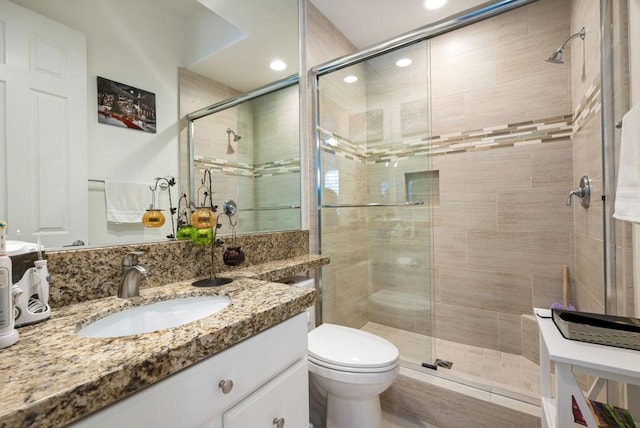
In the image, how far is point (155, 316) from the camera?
0.88 m

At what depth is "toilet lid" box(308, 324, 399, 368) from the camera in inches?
47.9

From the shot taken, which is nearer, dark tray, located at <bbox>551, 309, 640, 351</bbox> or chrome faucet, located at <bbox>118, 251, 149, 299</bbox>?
dark tray, located at <bbox>551, 309, 640, 351</bbox>

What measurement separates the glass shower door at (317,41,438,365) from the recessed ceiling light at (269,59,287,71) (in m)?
0.32

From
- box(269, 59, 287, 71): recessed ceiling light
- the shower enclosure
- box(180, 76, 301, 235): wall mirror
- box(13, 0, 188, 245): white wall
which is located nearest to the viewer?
box(13, 0, 188, 245): white wall

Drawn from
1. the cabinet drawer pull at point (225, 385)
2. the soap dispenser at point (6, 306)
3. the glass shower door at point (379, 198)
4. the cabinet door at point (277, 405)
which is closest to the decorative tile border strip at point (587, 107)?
the glass shower door at point (379, 198)

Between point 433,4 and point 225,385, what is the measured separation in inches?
96.3

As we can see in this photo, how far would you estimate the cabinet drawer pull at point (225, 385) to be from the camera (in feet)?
2.07

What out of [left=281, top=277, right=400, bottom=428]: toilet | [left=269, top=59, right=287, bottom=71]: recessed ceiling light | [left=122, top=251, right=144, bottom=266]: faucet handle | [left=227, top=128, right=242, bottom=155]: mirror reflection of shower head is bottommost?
[left=281, top=277, right=400, bottom=428]: toilet

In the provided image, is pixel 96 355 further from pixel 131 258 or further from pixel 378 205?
pixel 378 205

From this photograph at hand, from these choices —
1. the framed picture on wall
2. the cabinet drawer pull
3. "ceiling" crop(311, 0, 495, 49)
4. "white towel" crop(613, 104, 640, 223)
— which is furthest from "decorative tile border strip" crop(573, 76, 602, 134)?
the framed picture on wall

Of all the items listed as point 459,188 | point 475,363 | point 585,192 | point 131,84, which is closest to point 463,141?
point 459,188

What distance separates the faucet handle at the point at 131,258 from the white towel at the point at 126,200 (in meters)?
0.16

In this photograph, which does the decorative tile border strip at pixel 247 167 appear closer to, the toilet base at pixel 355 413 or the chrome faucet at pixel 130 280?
the chrome faucet at pixel 130 280

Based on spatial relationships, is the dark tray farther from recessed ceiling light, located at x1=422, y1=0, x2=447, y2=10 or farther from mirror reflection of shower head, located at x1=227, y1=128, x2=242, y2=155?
recessed ceiling light, located at x1=422, y1=0, x2=447, y2=10
